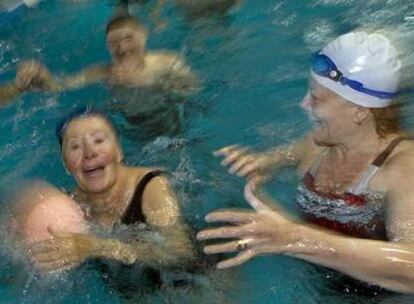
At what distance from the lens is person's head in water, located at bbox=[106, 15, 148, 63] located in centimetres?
630

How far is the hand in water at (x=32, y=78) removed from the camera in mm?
6086

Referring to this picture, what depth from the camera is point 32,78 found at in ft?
20.6

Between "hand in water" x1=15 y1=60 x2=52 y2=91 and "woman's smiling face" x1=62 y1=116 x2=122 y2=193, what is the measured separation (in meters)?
1.98

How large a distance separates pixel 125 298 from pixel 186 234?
64cm

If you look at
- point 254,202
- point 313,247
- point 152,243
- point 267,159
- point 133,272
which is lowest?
point 133,272

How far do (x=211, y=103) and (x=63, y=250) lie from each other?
327 cm

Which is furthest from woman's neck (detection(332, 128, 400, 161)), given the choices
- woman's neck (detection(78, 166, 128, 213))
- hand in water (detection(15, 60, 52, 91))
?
hand in water (detection(15, 60, 52, 91))

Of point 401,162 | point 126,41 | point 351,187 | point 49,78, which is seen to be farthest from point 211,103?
point 401,162

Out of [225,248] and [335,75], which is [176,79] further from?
[225,248]

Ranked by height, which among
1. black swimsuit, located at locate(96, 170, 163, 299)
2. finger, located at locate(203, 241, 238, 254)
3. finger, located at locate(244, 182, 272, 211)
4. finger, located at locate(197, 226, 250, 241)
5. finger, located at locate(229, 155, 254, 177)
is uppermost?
finger, located at locate(244, 182, 272, 211)

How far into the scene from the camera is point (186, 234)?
4.15m

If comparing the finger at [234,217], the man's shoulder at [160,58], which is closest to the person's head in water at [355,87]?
the finger at [234,217]

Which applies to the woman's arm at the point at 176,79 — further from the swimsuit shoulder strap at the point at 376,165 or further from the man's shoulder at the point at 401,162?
the man's shoulder at the point at 401,162

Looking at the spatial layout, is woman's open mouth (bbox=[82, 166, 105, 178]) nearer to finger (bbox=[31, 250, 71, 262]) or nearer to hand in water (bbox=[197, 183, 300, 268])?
finger (bbox=[31, 250, 71, 262])
